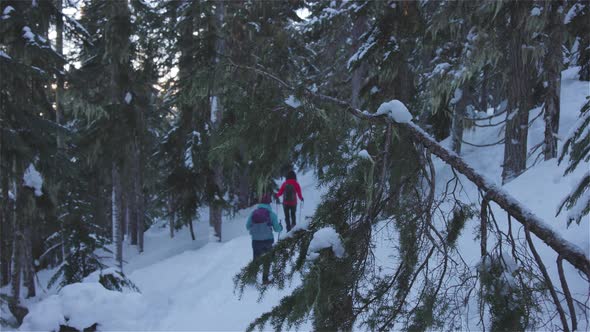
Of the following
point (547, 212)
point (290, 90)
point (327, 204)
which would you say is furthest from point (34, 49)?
point (547, 212)

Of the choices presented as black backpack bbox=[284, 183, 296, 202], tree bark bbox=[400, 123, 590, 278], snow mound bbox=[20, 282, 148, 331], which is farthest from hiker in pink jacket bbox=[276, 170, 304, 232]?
tree bark bbox=[400, 123, 590, 278]

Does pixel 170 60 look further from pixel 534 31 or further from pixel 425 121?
pixel 534 31

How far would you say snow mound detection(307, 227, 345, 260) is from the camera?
2662 mm

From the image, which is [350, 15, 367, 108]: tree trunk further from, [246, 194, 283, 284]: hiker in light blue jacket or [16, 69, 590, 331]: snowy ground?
[246, 194, 283, 284]: hiker in light blue jacket

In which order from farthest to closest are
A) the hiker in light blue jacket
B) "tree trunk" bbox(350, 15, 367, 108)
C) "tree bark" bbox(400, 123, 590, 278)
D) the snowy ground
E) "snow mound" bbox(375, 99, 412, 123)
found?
"tree trunk" bbox(350, 15, 367, 108) → the hiker in light blue jacket → the snowy ground → "snow mound" bbox(375, 99, 412, 123) → "tree bark" bbox(400, 123, 590, 278)

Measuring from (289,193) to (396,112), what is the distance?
9821mm

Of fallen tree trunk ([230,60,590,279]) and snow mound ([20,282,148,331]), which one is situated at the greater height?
snow mound ([20,282,148,331])

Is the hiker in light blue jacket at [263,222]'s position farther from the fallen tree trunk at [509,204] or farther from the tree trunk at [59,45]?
the tree trunk at [59,45]

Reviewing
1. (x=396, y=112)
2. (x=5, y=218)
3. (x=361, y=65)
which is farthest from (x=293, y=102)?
(x=5, y=218)

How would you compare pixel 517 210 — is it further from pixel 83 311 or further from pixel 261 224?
pixel 83 311

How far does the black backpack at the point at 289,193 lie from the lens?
41.1 ft

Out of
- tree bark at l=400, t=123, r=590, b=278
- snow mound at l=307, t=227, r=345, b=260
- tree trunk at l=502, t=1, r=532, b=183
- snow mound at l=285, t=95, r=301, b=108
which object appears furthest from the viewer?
tree trunk at l=502, t=1, r=532, b=183

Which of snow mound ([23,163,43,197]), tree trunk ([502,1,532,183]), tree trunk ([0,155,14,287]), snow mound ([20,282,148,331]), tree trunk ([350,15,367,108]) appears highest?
tree trunk ([350,15,367,108])

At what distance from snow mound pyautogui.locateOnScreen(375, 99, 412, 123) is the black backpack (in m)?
9.55
